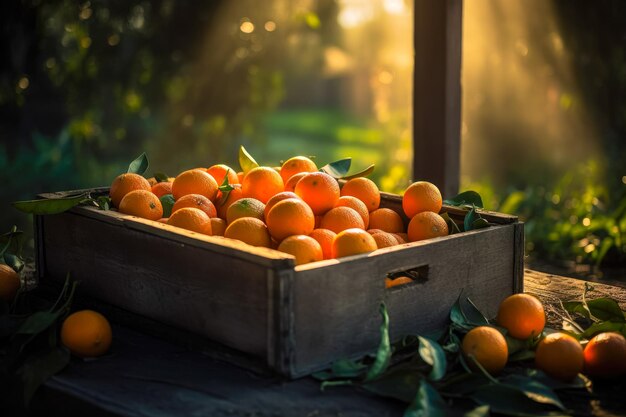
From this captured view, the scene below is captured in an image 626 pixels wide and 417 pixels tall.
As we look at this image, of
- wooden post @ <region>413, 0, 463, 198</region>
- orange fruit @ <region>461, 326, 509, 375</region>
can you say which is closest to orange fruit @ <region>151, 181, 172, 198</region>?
orange fruit @ <region>461, 326, 509, 375</region>

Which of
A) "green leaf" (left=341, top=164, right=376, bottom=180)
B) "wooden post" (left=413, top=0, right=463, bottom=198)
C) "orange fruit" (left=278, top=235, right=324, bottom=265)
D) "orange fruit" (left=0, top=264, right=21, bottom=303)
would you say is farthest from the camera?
"wooden post" (left=413, top=0, right=463, bottom=198)

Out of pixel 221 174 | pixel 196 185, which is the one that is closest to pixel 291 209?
pixel 196 185

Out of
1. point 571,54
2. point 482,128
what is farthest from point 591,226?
point 482,128

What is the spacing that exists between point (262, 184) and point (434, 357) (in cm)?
68

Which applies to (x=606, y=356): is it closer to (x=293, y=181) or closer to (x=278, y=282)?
(x=278, y=282)

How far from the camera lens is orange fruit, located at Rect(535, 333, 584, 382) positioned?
1679 millimetres

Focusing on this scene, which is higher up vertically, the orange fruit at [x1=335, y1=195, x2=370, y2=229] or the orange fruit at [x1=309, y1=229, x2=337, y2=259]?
the orange fruit at [x1=335, y1=195, x2=370, y2=229]

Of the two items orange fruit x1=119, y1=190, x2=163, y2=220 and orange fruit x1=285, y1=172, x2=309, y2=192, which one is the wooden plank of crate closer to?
orange fruit x1=285, y1=172, x2=309, y2=192

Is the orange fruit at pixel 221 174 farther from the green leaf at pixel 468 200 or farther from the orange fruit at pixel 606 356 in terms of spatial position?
the orange fruit at pixel 606 356

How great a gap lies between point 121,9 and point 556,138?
9.23ft

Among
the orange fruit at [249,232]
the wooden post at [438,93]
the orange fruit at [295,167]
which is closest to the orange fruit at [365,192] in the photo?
the orange fruit at [295,167]

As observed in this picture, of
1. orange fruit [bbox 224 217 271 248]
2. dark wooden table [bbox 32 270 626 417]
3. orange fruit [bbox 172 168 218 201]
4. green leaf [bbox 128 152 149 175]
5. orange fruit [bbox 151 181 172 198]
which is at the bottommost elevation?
dark wooden table [bbox 32 270 626 417]

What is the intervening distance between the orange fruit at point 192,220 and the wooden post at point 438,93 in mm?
1470

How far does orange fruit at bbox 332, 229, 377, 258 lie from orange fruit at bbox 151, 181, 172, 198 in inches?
25.2
